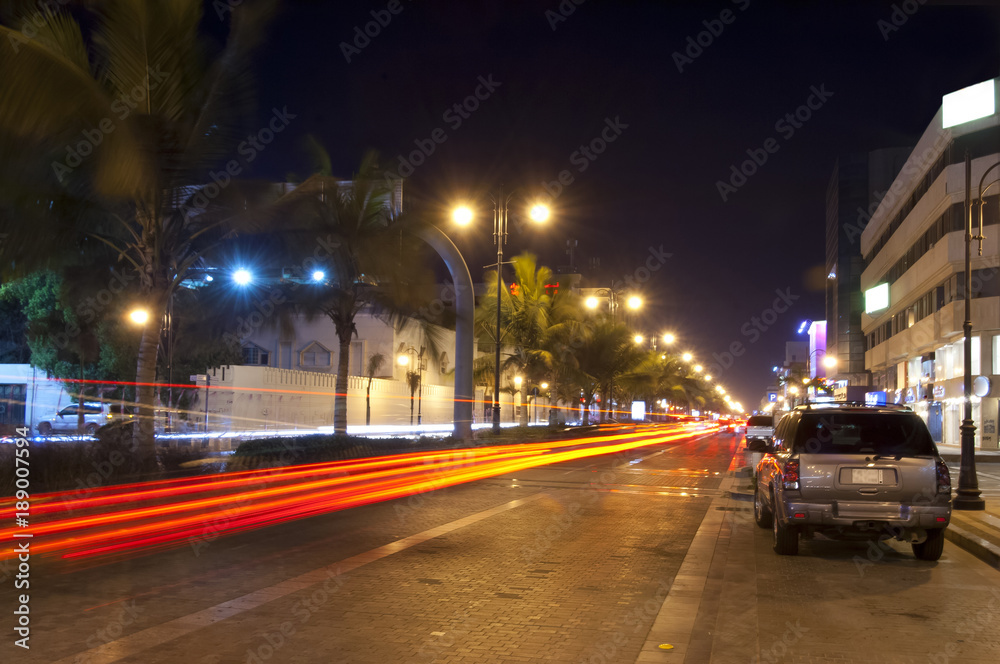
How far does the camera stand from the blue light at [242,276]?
19.0 m

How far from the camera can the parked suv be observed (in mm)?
9570

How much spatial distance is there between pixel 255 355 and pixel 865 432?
160 feet

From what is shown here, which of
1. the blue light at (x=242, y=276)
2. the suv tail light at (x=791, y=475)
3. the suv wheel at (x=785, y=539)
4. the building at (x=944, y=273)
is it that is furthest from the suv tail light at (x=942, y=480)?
the building at (x=944, y=273)

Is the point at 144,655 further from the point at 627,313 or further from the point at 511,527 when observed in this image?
the point at 627,313

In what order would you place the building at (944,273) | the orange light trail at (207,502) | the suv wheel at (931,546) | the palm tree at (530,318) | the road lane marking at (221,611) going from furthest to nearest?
the palm tree at (530,318) → the building at (944,273) → the orange light trail at (207,502) → the suv wheel at (931,546) → the road lane marking at (221,611)

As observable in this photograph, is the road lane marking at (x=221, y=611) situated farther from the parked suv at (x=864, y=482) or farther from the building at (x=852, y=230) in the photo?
the building at (x=852, y=230)

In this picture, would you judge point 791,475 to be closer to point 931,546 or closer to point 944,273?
point 931,546

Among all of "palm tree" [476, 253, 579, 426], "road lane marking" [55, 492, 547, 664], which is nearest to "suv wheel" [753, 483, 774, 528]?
"road lane marking" [55, 492, 547, 664]

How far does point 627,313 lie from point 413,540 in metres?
93.2

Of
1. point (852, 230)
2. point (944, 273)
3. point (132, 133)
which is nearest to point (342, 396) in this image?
point (132, 133)

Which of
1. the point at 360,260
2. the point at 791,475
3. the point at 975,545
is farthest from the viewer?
the point at 360,260

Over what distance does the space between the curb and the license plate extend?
Result: 1591 mm

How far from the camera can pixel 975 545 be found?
10789 millimetres

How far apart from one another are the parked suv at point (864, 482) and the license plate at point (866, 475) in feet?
0.04
